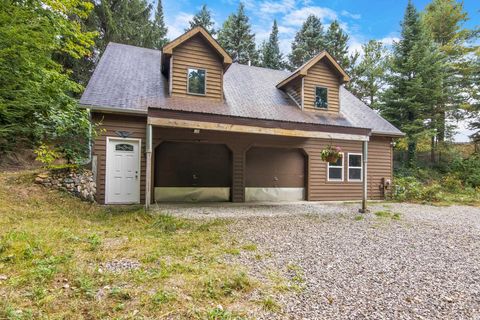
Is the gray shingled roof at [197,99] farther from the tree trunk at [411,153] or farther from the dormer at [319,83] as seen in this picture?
the tree trunk at [411,153]

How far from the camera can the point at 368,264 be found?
140 inches

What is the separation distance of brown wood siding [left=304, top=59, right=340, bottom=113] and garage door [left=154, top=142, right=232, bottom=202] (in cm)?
386

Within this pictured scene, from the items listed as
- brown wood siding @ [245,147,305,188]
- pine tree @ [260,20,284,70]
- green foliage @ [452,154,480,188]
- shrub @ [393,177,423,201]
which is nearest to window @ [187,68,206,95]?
brown wood siding @ [245,147,305,188]

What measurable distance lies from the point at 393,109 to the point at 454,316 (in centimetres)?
1658

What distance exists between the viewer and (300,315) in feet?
7.39

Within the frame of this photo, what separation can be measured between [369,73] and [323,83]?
43.2ft

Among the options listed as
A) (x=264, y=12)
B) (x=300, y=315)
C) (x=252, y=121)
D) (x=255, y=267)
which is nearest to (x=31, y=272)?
(x=255, y=267)

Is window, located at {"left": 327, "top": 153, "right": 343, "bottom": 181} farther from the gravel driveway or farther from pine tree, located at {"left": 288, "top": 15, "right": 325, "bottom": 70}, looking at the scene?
pine tree, located at {"left": 288, "top": 15, "right": 325, "bottom": 70}

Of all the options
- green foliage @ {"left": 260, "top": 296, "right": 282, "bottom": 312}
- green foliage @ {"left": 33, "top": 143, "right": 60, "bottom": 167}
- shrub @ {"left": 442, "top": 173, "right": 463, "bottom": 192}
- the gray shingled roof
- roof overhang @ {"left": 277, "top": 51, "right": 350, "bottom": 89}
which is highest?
roof overhang @ {"left": 277, "top": 51, "right": 350, "bottom": 89}

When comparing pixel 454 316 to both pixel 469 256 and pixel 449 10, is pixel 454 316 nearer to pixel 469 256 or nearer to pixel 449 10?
pixel 469 256

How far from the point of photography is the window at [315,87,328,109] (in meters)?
10.9

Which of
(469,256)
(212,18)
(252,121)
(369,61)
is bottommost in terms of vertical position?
(469,256)

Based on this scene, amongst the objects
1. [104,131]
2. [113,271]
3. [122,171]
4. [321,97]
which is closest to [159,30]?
[321,97]

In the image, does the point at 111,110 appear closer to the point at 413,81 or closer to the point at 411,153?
the point at 413,81
